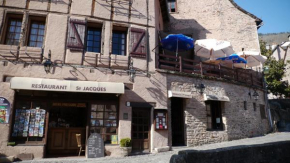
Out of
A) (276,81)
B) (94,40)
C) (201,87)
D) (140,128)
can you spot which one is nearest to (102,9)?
(94,40)

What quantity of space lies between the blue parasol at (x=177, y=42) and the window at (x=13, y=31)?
22.4 ft

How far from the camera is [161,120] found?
908 centimetres

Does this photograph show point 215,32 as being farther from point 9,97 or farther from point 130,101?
point 9,97

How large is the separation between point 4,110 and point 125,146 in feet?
15.4

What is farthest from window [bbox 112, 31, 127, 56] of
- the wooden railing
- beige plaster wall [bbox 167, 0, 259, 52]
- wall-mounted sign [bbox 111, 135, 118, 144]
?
beige plaster wall [bbox 167, 0, 259, 52]

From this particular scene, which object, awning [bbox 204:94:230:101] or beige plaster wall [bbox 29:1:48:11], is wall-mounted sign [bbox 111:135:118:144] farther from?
beige plaster wall [bbox 29:1:48:11]

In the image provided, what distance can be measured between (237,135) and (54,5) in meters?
11.3

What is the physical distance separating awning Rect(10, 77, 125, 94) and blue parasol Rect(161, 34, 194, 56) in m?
4.38

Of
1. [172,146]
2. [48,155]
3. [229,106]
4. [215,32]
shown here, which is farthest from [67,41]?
[215,32]

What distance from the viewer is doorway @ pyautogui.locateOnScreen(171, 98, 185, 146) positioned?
10.1m

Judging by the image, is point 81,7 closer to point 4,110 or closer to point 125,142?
point 4,110

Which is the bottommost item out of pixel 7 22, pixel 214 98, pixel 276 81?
pixel 214 98

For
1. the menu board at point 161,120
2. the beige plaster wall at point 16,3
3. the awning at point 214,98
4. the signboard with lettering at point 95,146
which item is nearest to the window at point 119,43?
the menu board at point 161,120

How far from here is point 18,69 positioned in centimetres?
797
